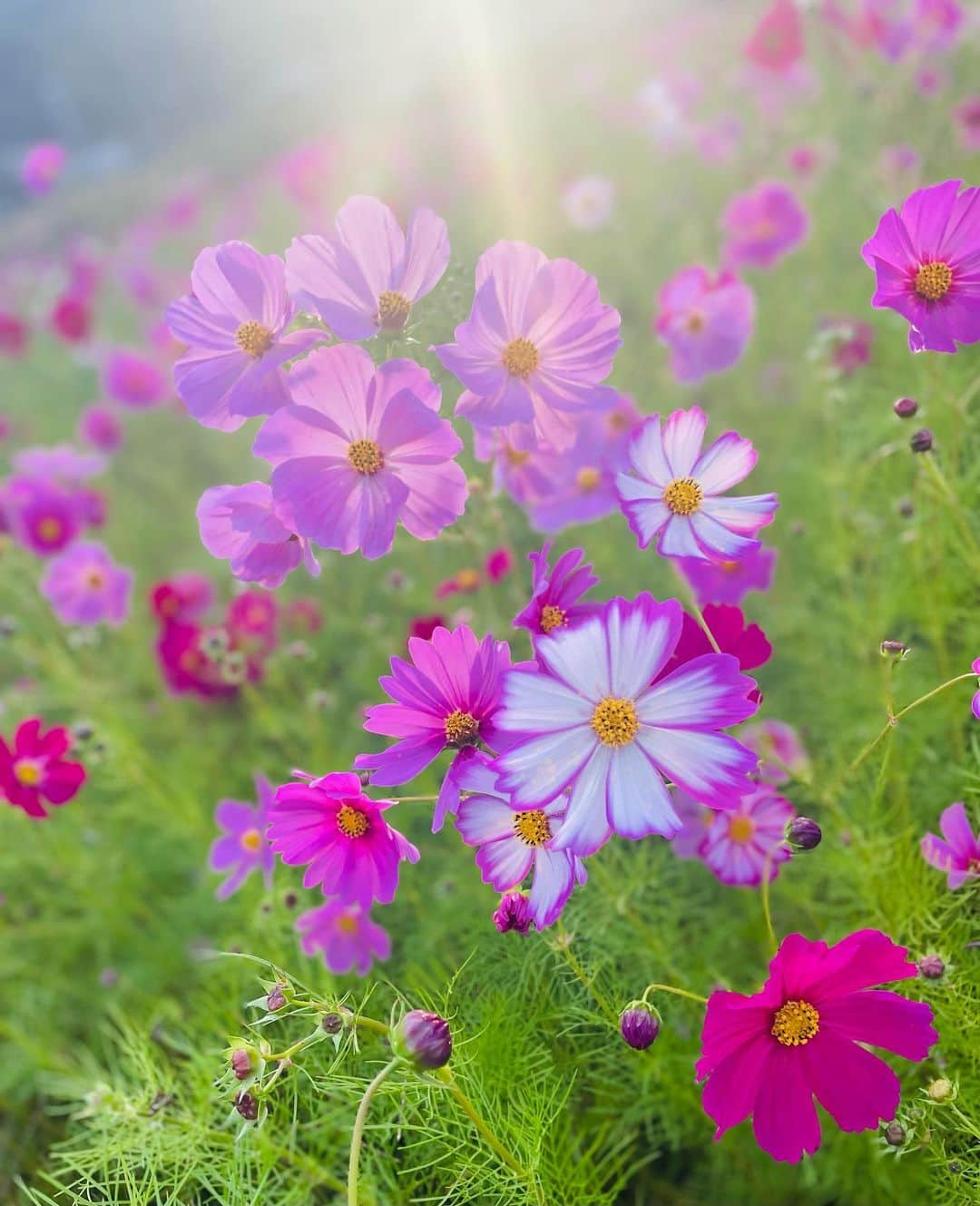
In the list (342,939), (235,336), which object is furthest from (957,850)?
(235,336)

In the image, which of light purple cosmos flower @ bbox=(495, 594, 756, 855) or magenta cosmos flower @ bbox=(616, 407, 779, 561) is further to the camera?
magenta cosmos flower @ bbox=(616, 407, 779, 561)

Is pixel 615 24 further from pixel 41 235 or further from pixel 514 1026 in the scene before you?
pixel 514 1026

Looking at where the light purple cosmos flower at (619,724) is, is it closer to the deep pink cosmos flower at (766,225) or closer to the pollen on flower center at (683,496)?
the pollen on flower center at (683,496)

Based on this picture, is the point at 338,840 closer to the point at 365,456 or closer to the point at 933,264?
the point at 365,456

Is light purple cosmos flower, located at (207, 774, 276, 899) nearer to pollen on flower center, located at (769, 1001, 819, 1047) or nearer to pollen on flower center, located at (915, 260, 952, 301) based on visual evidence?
pollen on flower center, located at (769, 1001, 819, 1047)

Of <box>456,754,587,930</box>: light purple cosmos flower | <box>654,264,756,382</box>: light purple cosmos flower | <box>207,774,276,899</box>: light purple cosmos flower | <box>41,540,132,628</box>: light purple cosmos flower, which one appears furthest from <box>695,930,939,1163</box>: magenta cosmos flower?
<box>41,540,132,628</box>: light purple cosmos flower

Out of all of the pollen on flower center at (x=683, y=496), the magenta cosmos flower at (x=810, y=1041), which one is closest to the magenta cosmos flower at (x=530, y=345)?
the pollen on flower center at (x=683, y=496)
